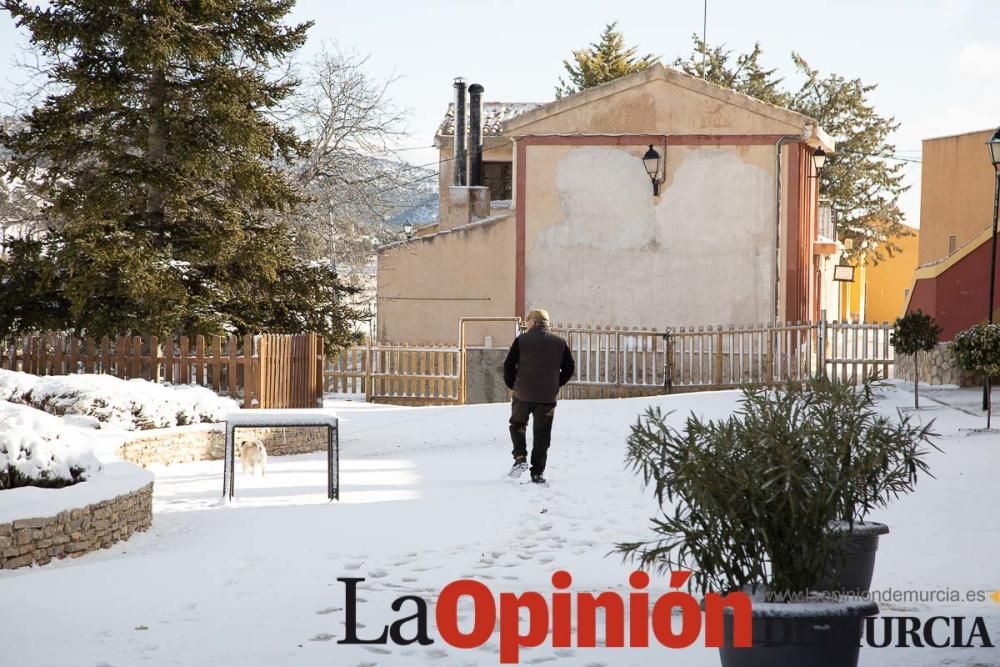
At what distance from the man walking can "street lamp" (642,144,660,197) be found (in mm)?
14435

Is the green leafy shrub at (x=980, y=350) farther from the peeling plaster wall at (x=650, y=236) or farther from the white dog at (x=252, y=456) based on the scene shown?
the peeling plaster wall at (x=650, y=236)

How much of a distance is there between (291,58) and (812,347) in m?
15.8

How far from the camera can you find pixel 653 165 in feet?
84.6

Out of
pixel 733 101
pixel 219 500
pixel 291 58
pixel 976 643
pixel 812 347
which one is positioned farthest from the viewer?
pixel 291 58

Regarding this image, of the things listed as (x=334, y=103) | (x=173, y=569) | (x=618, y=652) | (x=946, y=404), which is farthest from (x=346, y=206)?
(x=618, y=652)

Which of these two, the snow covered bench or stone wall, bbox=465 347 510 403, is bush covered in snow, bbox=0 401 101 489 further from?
stone wall, bbox=465 347 510 403

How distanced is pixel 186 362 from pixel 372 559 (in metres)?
9.27

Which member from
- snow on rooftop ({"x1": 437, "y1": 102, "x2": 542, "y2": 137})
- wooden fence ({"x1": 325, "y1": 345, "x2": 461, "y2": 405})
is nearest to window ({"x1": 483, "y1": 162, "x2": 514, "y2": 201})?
snow on rooftop ({"x1": 437, "y1": 102, "x2": 542, "y2": 137})

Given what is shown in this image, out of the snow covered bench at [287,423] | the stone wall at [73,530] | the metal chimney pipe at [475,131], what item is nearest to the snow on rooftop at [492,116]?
the metal chimney pipe at [475,131]

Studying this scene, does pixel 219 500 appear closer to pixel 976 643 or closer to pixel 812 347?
pixel 976 643

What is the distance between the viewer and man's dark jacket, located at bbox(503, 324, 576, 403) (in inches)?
462

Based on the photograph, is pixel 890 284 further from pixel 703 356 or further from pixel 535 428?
pixel 535 428

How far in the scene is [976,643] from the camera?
587cm

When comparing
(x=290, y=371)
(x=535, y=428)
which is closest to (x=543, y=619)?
(x=535, y=428)
